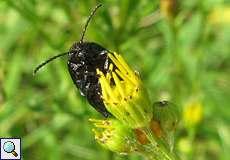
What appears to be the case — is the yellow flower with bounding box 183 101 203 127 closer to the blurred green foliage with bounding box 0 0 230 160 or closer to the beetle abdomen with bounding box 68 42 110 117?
the blurred green foliage with bounding box 0 0 230 160

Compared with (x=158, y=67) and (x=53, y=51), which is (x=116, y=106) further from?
(x=158, y=67)

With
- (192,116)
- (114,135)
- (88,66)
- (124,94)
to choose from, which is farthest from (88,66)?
(192,116)

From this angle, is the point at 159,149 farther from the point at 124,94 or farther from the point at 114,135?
the point at 124,94

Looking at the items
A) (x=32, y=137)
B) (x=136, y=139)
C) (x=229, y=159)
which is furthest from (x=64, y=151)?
(x=136, y=139)

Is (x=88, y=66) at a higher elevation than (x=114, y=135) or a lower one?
higher

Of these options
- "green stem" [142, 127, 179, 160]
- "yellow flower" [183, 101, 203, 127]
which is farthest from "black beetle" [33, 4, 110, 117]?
"yellow flower" [183, 101, 203, 127]

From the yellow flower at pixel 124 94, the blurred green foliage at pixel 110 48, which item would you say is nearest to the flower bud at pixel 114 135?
the yellow flower at pixel 124 94
